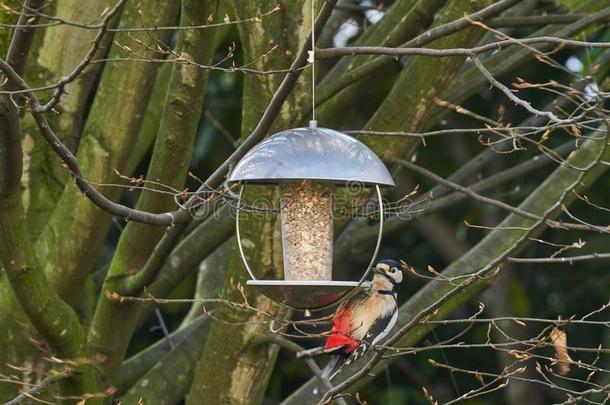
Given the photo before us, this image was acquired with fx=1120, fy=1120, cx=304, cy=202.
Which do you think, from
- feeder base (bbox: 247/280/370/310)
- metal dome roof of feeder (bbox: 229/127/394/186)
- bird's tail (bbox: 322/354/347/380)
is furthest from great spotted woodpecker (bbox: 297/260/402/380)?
metal dome roof of feeder (bbox: 229/127/394/186)

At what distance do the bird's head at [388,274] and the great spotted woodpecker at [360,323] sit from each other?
0.21 feet

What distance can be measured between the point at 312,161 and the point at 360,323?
111cm

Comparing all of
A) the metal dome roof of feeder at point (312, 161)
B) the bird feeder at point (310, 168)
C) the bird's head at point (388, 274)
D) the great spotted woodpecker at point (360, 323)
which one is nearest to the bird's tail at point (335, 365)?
the great spotted woodpecker at point (360, 323)

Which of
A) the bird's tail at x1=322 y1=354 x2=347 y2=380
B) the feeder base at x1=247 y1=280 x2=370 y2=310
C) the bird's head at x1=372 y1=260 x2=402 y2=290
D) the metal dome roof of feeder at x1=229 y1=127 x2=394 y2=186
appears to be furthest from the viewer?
the bird's head at x1=372 y1=260 x2=402 y2=290

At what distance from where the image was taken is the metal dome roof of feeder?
3010 millimetres

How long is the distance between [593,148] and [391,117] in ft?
3.73

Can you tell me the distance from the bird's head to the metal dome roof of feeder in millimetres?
1144

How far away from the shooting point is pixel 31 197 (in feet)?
16.5

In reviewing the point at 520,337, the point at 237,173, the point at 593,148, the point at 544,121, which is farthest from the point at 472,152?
the point at 237,173

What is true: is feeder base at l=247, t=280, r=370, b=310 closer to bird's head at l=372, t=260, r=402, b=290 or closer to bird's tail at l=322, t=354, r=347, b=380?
bird's tail at l=322, t=354, r=347, b=380

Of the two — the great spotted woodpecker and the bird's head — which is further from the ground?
the bird's head

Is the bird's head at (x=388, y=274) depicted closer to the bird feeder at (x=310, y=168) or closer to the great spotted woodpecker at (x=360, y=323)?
the great spotted woodpecker at (x=360, y=323)

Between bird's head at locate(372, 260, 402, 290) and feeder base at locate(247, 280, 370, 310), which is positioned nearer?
feeder base at locate(247, 280, 370, 310)

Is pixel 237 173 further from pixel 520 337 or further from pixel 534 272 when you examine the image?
pixel 534 272
